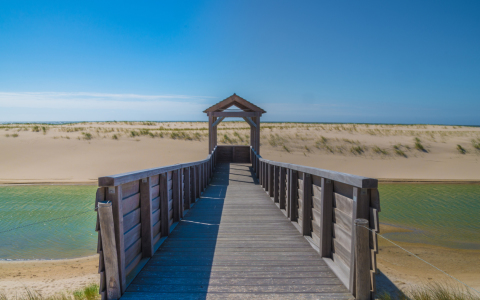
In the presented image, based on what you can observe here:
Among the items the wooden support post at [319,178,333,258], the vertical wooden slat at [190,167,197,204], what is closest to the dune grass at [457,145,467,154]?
the vertical wooden slat at [190,167,197,204]

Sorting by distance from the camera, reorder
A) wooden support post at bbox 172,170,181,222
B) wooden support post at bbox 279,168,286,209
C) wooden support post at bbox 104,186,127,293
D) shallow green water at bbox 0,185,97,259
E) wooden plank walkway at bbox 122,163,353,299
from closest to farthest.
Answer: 1. wooden support post at bbox 104,186,127,293
2. wooden plank walkway at bbox 122,163,353,299
3. wooden support post at bbox 172,170,181,222
4. shallow green water at bbox 0,185,97,259
5. wooden support post at bbox 279,168,286,209

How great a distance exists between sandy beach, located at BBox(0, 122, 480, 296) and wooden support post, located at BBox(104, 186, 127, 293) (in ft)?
8.19

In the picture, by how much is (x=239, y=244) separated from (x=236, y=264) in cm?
73

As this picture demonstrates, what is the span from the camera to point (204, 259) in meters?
3.82

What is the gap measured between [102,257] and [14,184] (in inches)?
571

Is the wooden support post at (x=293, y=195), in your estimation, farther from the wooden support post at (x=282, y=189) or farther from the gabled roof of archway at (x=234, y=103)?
the gabled roof of archway at (x=234, y=103)

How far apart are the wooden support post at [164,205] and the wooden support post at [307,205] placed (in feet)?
6.58

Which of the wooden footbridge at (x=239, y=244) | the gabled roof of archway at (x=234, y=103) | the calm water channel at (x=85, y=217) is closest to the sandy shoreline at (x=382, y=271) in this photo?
the calm water channel at (x=85, y=217)

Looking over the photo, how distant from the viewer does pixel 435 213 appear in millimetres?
9500

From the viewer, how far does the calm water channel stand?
263 inches

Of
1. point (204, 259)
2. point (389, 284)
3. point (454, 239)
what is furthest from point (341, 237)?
point (454, 239)

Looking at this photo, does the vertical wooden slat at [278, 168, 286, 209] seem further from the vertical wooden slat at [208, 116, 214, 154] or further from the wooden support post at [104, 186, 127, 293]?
the vertical wooden slat at [208, 116, 214, 154]

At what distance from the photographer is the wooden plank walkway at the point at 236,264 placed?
2994mm

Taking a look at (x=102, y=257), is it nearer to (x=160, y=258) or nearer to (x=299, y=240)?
(x=160, y=258)
